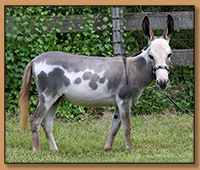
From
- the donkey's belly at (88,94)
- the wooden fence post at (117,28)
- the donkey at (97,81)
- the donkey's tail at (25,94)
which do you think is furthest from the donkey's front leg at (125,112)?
the wooden fence post at (117,28)

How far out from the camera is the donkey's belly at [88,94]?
426 centimetres

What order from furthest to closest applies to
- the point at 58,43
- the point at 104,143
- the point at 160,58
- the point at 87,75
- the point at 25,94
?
the point at 58,43, the point at 104,143, the point at 25,94, the point at 87,75, the point at 160,58

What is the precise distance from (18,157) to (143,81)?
2.01 metres

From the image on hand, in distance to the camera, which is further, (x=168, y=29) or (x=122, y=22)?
(x=122, y=22)

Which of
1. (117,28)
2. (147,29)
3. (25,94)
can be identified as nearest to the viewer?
(147,29)

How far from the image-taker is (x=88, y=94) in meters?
4.27

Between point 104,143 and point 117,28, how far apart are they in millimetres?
2539

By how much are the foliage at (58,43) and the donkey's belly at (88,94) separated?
2121 millimetres

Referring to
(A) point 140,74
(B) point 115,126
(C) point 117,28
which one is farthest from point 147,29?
(C) point 117,28

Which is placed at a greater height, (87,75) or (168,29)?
(168,29)

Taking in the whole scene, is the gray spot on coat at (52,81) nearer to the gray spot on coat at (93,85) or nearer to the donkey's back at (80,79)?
the donkey's back at (80,79)

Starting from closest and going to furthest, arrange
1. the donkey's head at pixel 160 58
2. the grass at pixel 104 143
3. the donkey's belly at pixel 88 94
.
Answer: the donkey's head at pixel 160 58 → the grass at pixel 104 143 → the donkey's belly at pixel 88 94

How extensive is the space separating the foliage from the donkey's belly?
2.12 m

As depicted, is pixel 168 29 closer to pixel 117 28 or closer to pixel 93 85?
pixel 93 85
